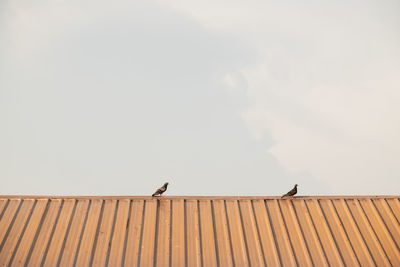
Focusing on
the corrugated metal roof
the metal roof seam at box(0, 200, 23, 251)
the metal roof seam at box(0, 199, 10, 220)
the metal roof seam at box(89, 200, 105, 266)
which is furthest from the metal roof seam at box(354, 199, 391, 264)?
the metal roof seam at box(0, 199, 10, 220)

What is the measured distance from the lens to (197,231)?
344 inches

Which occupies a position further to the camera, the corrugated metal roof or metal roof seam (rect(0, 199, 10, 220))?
metal roof seam (rect(0, 199, 10, 220))

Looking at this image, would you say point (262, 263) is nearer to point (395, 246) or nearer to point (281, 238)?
point (281, 238)

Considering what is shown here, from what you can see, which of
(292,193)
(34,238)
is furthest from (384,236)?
(34,238)

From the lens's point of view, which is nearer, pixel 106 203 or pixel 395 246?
pixel 395 246

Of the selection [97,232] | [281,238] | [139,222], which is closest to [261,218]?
[281,238]

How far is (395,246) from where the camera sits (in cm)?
885

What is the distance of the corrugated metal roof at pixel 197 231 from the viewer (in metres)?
7.89

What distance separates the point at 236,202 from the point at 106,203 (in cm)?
496

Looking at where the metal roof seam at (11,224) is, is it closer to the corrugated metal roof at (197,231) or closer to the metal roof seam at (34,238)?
the corrugated metal roof at (197,231)

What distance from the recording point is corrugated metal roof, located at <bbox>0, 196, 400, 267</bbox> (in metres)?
7.89

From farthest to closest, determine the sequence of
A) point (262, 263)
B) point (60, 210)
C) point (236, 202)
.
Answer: point (236, 202) → point (60, 210) → point (262, 263)

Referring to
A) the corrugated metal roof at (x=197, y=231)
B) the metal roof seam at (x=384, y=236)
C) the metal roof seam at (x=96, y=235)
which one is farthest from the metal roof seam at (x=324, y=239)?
the metal roof seam at (x=96, y=235)

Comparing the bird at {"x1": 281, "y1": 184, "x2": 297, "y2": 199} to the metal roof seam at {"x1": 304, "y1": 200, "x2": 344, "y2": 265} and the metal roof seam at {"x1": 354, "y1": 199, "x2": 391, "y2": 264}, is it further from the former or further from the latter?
the metal roof seam at {"x1": 354, "y1": 199, "x2": 391, "y2": 264}
